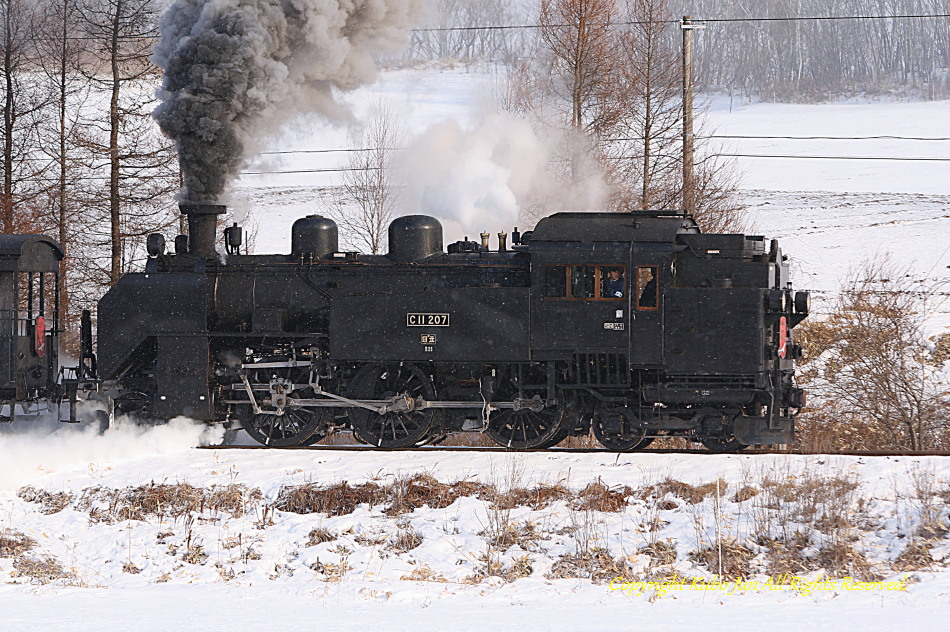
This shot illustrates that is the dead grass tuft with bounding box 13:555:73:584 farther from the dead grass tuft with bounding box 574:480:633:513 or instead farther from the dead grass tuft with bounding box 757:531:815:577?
the dead grass tuft with bounding box 757:531:815:577

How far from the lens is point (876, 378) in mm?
19234

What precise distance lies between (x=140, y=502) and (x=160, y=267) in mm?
3892

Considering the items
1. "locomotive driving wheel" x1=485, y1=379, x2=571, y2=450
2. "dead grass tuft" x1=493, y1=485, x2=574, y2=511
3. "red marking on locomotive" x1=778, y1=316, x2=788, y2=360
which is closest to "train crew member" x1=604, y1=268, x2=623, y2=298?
"locomotive driving wheel" x1=485, y1=379, x2=571, y2=450

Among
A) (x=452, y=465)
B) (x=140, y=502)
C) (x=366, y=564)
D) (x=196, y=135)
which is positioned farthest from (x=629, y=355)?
(x=196, y=135)

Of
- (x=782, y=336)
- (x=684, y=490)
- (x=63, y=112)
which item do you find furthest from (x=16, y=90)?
(x=684, y=490)

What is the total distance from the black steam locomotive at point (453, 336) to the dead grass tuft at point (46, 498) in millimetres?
2199

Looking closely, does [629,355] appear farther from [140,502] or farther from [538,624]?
[140,502]

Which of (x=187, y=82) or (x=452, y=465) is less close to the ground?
(x=187, y=82)

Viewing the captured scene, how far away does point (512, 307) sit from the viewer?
12.9 metres

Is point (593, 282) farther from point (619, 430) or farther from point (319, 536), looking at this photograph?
point (319, 536)

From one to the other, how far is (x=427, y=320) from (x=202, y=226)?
3.70m

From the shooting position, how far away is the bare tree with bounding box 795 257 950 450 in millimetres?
17938

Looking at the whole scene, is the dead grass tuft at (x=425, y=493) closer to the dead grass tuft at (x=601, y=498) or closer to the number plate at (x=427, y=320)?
the dead grass tuft at (x=601, y=498)

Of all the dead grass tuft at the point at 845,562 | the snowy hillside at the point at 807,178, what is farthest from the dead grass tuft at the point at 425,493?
the snowy hillside at the point at 807,178
